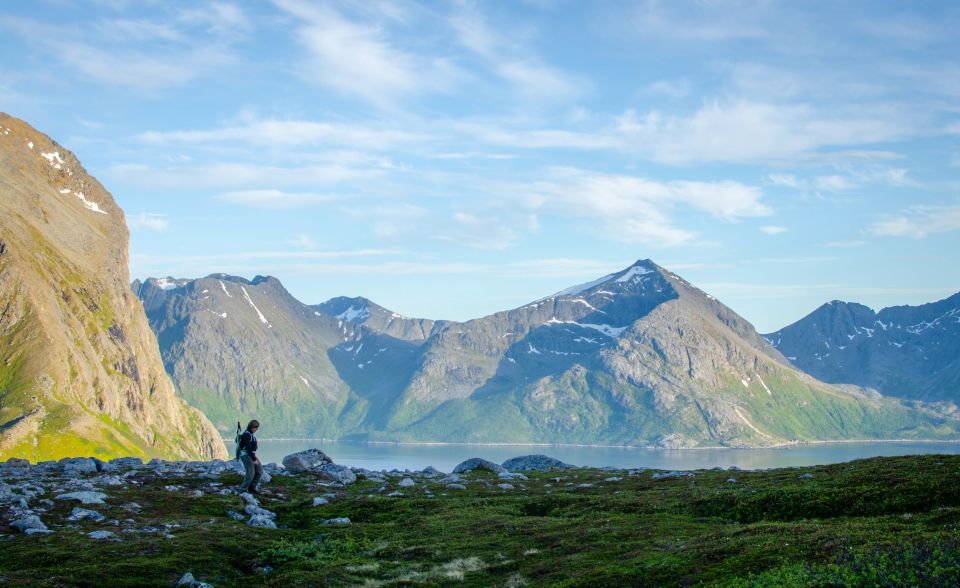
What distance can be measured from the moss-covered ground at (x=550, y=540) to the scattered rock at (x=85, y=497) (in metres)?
1.08

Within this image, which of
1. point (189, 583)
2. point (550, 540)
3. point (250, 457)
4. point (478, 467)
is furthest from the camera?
point (478, 467)

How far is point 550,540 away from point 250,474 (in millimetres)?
26083

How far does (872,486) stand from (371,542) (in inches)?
958

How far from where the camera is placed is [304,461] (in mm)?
69625

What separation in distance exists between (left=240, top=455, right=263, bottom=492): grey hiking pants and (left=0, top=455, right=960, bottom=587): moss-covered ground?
92.1 inches

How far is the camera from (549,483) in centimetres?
6525

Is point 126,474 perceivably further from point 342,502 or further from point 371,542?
point 371,542

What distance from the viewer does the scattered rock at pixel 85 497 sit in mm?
43869

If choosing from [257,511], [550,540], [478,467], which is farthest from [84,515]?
[478,467]

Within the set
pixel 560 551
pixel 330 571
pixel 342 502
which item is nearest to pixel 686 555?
pixel 560 551

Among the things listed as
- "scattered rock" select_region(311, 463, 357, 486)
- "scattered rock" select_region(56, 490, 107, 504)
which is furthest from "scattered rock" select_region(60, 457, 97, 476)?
"scattered rock" select_region(311, 463, 357, 486)

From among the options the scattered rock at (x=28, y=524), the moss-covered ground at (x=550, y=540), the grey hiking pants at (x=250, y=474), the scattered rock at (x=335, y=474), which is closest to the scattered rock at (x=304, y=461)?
the scattered rock at (x=335, y=474)

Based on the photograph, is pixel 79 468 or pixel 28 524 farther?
pixel 79 468

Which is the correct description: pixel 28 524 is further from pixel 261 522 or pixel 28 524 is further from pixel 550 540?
pixel 550 540
